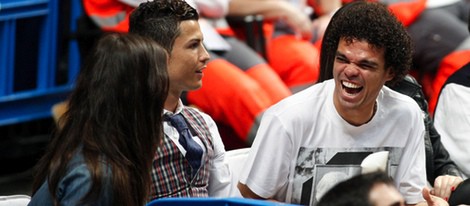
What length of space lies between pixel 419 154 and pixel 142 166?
0.98 metres

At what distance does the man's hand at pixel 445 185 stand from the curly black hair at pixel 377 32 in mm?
346

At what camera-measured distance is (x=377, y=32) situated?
111 inches

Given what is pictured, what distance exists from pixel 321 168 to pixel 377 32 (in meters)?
0.40

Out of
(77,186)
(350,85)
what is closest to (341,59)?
(350,85)

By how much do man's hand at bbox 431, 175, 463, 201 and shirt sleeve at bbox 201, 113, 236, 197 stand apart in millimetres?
619

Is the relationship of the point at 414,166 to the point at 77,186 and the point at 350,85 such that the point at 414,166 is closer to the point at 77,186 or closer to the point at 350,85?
the point at 350,85

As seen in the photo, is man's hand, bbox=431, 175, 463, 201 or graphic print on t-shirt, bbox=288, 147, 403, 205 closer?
graphic print on t-shirt, bbox=288, 147, 403, 205

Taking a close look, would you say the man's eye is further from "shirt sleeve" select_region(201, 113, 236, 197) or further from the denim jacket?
the denim jacket

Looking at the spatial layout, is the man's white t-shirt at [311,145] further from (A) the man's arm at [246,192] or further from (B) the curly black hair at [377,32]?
(B) the curly black hair at [377,32]

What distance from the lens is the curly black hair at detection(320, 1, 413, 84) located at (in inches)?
111

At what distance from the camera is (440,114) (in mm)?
3510

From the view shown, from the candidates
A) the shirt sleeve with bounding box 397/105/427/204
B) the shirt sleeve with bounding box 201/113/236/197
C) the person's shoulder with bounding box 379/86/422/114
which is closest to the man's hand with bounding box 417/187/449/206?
the shirt sleeve with bounding box 397/105/427/204

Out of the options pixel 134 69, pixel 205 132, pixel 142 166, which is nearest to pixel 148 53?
pixel 134 69

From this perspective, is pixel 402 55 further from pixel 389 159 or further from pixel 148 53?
pixel 148 53
